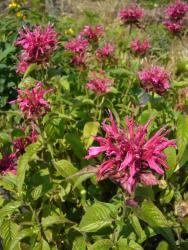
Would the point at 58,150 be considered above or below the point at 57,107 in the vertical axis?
below

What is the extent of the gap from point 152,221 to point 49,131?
2.25 feet

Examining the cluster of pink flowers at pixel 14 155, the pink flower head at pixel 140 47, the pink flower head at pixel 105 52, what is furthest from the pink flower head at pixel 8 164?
the pink flower head at pixel 140 47

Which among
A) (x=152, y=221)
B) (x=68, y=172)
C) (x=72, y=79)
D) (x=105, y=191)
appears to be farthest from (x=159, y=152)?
(x=72, y=79)

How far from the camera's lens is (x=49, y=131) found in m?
1.85

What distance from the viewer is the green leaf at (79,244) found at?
165 centimetres

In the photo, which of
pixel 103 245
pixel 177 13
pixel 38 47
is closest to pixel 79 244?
pixel 103 245

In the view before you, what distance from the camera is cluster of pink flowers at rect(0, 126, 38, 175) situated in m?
1.83

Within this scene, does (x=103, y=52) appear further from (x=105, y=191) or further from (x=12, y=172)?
(x=12, y=172)

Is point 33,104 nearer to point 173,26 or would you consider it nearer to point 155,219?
point 155,219

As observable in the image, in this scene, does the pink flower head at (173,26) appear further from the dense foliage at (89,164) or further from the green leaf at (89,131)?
the green leaf at (89,131)

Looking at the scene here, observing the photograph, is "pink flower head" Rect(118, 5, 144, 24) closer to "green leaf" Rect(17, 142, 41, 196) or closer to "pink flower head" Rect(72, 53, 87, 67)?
"pink flower head" Rect(72, 53, 87, 67)

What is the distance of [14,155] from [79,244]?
49 cm

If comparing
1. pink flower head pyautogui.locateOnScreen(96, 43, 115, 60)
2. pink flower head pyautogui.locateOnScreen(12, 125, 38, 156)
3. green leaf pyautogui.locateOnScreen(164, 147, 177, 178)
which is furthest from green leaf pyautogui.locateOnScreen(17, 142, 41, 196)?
pink flower head pyautogui.locateOnScreen(96, 43, 115, 60)

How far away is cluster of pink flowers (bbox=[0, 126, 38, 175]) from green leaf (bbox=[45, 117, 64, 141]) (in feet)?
0.23
